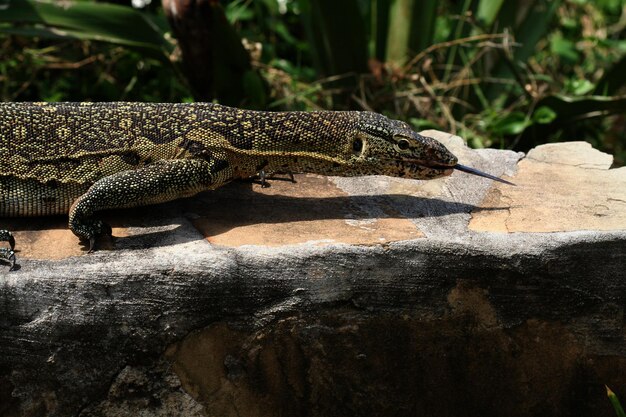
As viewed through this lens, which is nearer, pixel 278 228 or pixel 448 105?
pixel 278 228

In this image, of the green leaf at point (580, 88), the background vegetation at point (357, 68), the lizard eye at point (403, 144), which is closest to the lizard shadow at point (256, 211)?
the lizard eye at point (403, 144)

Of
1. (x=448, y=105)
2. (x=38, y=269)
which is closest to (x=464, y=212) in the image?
(x=38, y=269)

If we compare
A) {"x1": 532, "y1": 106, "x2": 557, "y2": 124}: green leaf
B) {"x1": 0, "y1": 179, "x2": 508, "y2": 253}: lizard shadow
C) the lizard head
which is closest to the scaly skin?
the lizard head

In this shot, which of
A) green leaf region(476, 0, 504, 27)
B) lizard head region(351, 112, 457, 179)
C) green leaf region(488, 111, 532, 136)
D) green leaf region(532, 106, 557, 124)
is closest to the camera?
lizard head region(351, 112, 457, 179)

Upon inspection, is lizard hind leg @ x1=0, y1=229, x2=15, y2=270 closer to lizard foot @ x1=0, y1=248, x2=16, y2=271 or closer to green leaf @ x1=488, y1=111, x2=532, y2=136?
lizard foot @ x1=0, y1=248, x2=16, y2=271

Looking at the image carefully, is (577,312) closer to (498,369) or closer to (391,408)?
(498,369)

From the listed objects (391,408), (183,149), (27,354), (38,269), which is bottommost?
(391,408)

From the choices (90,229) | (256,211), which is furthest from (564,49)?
(90,229)
